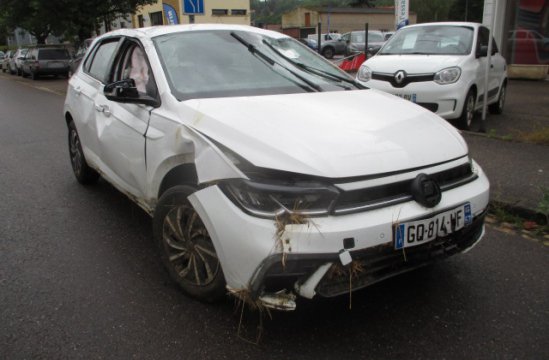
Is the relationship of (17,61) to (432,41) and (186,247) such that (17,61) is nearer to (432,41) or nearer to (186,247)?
(432,41)

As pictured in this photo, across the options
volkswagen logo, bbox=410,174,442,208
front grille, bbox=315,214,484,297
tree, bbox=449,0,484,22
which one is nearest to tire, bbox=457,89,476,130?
front grille, bbox=315,214,484,297

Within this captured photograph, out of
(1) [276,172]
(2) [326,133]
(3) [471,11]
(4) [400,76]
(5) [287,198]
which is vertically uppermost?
(3) [471,11]

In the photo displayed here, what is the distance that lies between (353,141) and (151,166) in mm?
1356

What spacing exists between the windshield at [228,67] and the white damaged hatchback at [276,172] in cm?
1

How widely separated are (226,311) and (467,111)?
20.0 feet

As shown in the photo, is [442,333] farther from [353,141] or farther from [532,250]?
[532,250]

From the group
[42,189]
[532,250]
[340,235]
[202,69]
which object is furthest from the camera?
[42,189]

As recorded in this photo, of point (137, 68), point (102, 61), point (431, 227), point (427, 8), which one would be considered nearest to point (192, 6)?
point (102, 61)

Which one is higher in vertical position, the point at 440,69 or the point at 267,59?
the point at 267,59

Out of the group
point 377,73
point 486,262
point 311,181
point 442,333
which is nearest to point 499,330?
point 442,333

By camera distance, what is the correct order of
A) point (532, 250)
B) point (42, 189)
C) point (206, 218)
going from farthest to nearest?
1. point (42, 189)
2. point (532, 250)
3. point (206, 218)

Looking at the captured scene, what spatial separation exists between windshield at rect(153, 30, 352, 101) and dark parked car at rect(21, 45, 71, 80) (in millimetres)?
24138

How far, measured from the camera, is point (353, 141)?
2.72 meters

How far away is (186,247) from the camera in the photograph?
3.07 metres
